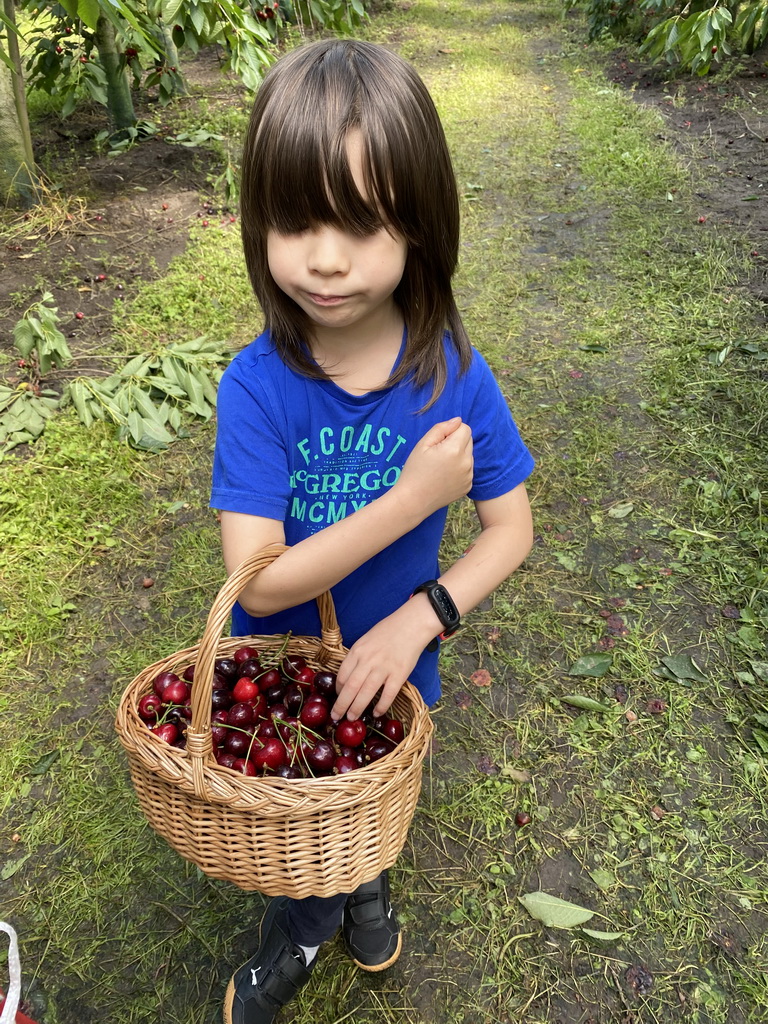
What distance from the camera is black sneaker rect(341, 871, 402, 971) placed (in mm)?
1845

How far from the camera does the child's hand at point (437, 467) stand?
1204 millimetres

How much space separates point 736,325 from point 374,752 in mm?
3982

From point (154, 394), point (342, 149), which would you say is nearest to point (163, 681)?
point (342, 149)

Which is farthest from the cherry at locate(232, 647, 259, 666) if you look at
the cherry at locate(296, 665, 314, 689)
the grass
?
the grass

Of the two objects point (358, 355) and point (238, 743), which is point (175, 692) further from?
point (358, 355)

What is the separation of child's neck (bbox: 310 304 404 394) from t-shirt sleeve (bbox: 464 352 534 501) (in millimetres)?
184

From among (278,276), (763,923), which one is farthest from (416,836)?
(278,276)

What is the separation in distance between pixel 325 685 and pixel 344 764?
0.17 m

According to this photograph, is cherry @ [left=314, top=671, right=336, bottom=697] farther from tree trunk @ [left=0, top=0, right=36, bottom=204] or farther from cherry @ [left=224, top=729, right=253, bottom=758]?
tree trunk @ [left=0, top=0, right=36, bottom=204]

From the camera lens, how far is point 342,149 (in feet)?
3.69

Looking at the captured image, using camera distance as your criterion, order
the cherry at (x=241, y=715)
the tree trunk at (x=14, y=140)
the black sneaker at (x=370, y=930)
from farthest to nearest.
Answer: the tree trunk at (x=14, y=140) → the black sneaker at (x=370, y=930) → the cherry at (x=241, y=715)

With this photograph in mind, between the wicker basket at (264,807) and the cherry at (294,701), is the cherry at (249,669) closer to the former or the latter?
the cherry at (294,701)

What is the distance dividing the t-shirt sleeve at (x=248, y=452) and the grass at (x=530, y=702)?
130 cm

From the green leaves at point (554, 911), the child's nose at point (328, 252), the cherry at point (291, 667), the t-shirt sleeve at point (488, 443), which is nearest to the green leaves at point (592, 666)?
the green leaves at point (554, 911)
